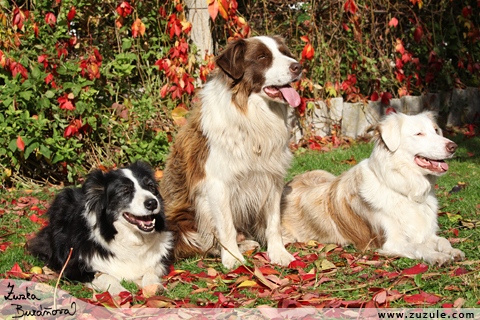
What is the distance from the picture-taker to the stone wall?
748 centimetres

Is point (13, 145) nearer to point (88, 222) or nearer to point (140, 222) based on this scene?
point (88, 222)

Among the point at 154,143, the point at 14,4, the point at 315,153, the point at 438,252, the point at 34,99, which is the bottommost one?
the point at 315,153

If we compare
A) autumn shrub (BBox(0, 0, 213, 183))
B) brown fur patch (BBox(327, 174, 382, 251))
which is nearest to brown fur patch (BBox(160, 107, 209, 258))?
brown fur patch (BBox(327, 174, 382, 251))

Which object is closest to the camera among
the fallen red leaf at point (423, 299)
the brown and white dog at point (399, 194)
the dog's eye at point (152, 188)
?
the fallen red leaf at point (423, 299)

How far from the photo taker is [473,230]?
3807 mm

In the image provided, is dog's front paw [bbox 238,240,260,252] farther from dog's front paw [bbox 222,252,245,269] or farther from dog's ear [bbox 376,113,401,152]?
dog's ear [bbox 376,113,401,152]

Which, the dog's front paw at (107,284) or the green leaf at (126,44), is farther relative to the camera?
the green leaf at (126,44)

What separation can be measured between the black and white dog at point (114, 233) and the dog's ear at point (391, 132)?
1.85 meters

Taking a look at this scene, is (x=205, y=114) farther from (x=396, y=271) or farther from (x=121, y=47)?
(x=121, y=47)

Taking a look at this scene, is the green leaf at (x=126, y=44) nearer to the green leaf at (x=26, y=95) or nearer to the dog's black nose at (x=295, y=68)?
the green leaf at (x=26, y=95)

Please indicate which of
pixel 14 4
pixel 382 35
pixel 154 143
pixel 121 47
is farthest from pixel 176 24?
pixel 382 35

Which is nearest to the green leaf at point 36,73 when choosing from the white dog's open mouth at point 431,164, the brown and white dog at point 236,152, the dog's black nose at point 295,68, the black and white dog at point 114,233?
the brown and white dog at point 236,152

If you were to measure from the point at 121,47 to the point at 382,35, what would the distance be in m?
4.63

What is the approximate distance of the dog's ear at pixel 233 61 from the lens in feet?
11.1
